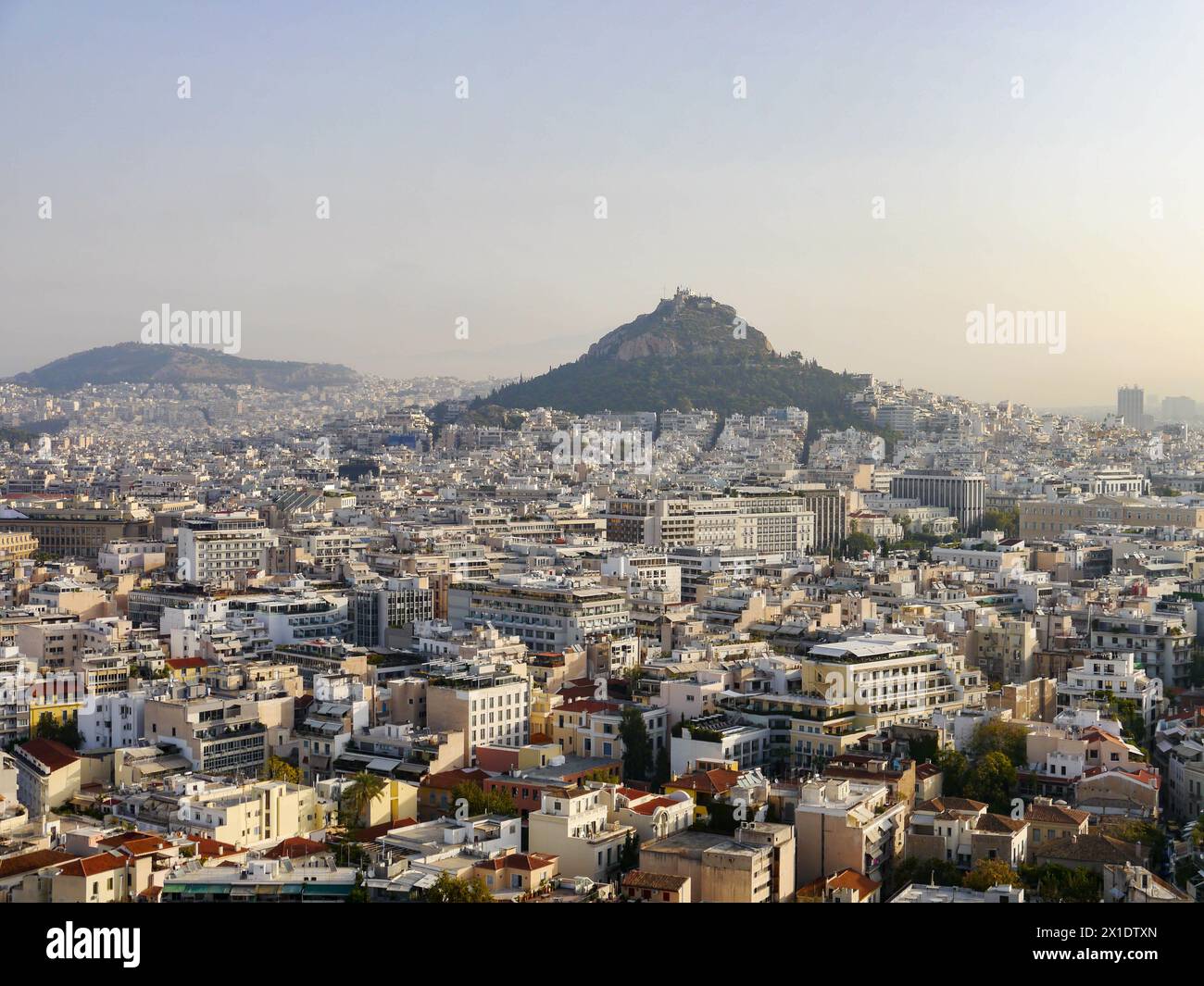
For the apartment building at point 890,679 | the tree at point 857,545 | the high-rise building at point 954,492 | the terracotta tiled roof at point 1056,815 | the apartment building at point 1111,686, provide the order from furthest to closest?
the high-rise building at point 954,492 < the tree at point 857,545 < the apartment building at point 1111,686 < the apartment building at point 890,679 < the terracotta tiled roof at point 1056,815

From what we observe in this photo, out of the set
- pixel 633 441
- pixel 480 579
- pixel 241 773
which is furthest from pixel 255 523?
pixel 633 441

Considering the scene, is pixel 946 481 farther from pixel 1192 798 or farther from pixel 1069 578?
pixel 1192 798

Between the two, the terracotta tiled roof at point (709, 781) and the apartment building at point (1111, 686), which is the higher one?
the apartment building at point (1111, 686)

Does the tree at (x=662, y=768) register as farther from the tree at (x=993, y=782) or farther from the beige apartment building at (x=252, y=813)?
the beige apartment building at (x=252, y=813)

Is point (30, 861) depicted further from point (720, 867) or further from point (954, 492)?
point (954, 492)
